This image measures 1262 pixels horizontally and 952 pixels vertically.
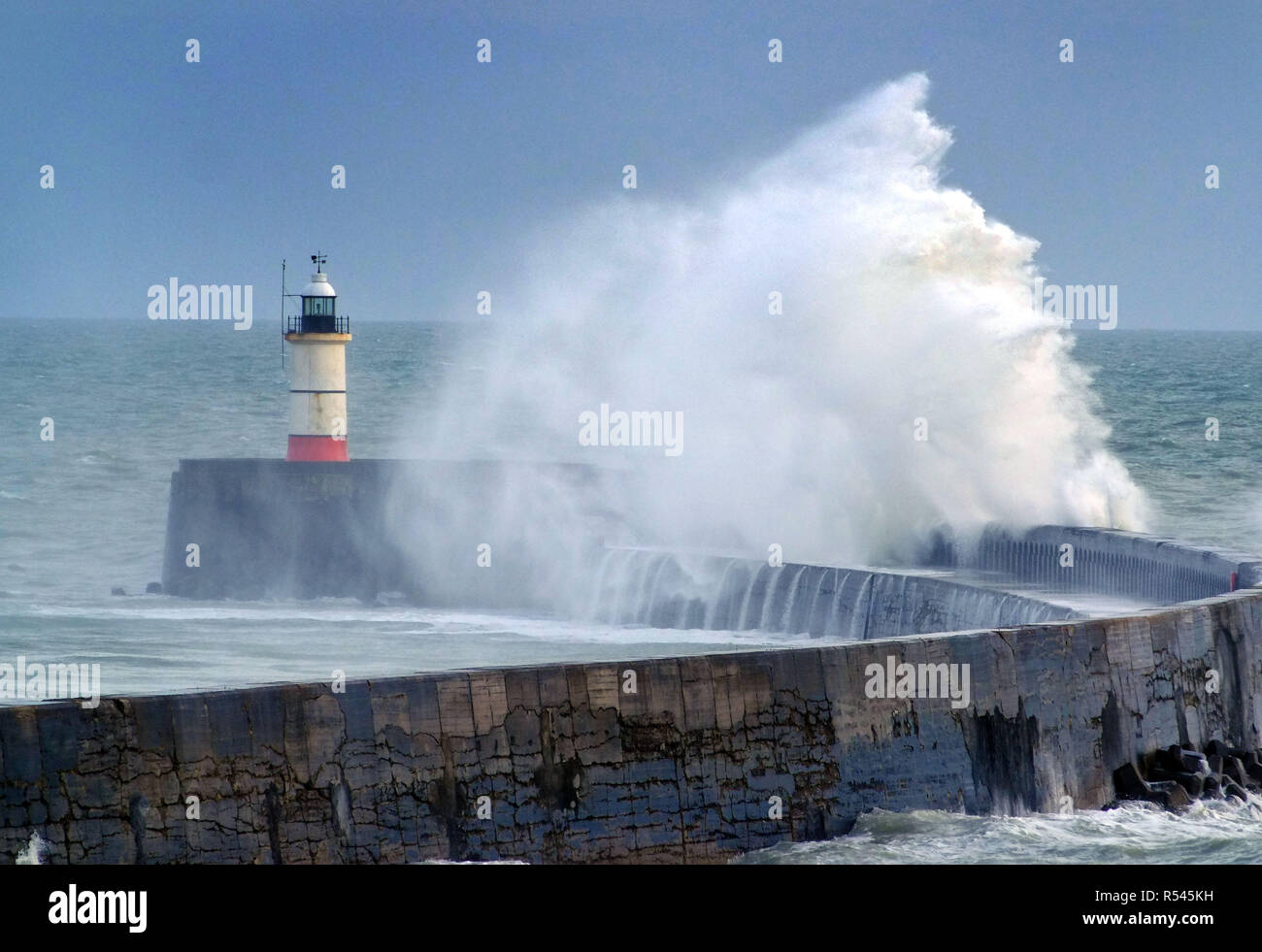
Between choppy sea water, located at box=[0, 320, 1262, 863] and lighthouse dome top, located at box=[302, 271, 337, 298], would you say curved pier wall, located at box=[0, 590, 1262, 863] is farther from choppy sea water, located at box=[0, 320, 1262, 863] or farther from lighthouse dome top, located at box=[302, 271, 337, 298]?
lighthouse dome top, located at box=[302, 271, 337, 298]

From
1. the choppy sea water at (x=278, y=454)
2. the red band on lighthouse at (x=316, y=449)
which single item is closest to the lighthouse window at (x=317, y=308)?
the red band on lighthouse at (x=316, y=449)

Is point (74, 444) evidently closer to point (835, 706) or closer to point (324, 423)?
point (324, 423)

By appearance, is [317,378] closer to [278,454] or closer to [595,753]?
[595,753]

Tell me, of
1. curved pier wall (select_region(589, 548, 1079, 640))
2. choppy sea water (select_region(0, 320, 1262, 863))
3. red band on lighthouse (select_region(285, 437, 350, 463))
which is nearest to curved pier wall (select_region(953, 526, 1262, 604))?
curved pier wall (select_region(589, 548, 1079, 640))

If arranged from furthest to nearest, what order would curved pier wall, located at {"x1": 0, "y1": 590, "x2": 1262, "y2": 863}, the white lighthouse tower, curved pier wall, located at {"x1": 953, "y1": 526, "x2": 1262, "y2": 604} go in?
1. the white lighthouse tower
2. curved pier wall, located at {"x1": 953, "y1": 526, "x2": 1262, "y2": 604}
3. curved pier wall, located at {"x1": 0, "y1": 590, "x2": 1262, "y2": 863}

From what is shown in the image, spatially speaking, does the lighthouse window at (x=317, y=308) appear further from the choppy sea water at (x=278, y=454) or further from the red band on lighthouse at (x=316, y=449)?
the choppy sea water at (x=278, y=454)

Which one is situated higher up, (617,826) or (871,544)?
(871,544)

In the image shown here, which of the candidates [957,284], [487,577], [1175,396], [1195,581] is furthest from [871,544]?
[1175,396]
